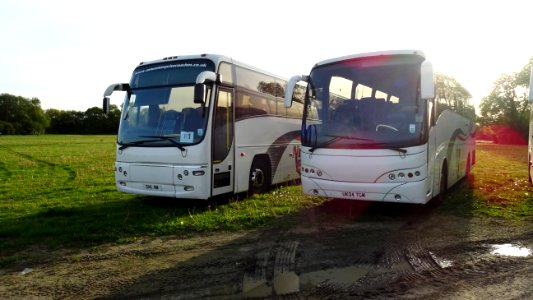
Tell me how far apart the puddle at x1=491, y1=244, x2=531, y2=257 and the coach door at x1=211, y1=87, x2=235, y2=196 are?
17.8 ft

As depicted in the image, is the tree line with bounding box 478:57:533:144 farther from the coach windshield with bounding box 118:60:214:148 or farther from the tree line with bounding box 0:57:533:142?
the coach windshield with bounding box 118:60:214:148

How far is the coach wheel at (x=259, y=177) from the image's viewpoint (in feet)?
37.0

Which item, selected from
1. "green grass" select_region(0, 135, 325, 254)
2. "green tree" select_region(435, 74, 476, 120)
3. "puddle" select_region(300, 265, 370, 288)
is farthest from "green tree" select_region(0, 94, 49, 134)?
"puddle" select_region(300, 265, 370, 288)

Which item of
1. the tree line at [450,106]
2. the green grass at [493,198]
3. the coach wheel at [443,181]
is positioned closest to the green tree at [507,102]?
the tree line at [450,106]

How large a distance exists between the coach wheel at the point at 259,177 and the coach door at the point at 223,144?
1.12 meters

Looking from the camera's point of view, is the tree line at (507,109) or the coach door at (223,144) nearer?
the coach door at (223,144)

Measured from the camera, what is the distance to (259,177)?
38.2ft

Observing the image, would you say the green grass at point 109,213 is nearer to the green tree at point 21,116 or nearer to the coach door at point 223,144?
the coach door at point 223,144

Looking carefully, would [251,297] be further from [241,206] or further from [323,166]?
[241,206]

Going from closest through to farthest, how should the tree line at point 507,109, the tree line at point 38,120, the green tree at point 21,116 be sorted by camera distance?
the tree line at point 507,109 → the tree line at point 38,120 → the green tree at point 21,116

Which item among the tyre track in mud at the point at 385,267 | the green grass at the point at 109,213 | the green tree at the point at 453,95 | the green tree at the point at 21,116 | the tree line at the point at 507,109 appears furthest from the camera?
the green tree at the point at 21,116

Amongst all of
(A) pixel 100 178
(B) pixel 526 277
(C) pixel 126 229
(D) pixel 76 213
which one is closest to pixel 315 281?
(B) pixel 526 277

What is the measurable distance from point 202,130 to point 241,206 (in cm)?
200

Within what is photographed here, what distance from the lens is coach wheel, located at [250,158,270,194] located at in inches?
444
